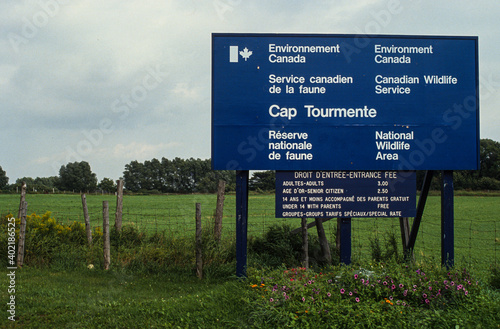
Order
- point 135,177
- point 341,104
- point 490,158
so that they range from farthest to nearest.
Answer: point 135,177
point 490,158
point 341,104

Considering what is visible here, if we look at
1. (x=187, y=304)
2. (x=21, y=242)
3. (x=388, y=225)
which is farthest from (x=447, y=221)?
(x=388, y=225)

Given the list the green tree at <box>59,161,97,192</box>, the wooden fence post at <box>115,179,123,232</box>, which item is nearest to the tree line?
the green tree at <box>59,161,97,192</box>

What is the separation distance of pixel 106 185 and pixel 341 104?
47.9 m

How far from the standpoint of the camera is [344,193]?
8.00 m

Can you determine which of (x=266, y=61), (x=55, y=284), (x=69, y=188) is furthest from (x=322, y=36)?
Result: (x=69, y=188)

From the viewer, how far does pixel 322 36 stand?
8039 millimetres

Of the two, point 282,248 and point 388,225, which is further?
point 388,225

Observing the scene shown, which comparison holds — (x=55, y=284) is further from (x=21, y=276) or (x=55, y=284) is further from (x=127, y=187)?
(x=127, y=187)

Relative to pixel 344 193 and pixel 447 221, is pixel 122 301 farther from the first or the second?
pixel 447 221

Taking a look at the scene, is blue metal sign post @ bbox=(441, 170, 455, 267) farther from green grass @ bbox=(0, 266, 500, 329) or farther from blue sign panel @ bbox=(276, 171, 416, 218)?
Result: green grass @ bbox=(0, 266, 500, 329)

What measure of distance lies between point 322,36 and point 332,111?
157cm

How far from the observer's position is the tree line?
1496 inches

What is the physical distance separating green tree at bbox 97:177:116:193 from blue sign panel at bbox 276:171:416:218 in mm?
46030

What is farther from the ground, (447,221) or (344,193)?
(344,193)
